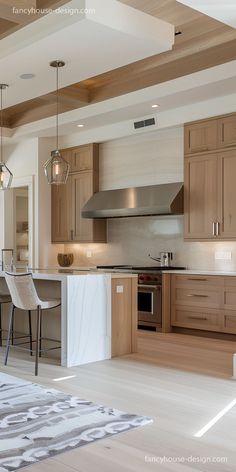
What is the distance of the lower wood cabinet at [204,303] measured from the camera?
584 cm

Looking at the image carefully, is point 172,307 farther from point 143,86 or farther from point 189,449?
point 189,449

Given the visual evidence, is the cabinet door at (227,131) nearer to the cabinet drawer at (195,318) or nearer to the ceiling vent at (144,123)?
the ceiling vent at (144,123)

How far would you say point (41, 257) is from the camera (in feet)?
27.0

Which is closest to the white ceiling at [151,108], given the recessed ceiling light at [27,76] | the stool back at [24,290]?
the recessed ceiling light at [27,76]

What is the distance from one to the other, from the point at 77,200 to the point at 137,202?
1.42m

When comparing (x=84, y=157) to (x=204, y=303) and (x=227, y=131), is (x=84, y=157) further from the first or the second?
(x=204, y=303)

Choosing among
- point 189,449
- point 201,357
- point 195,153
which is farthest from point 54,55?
point 189,449

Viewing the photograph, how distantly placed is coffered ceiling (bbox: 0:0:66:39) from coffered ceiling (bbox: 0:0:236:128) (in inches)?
1.7

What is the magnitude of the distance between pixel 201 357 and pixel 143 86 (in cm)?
324

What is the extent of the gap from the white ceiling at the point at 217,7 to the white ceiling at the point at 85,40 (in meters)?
0.68

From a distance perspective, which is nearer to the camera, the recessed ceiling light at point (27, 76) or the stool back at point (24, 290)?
the stool back at point (24, 290)

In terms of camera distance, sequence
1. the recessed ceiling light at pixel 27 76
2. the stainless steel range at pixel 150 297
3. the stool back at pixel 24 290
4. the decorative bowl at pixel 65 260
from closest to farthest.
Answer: the stool back at pixel 24 290, the recessed ceiling light at pixel 27 76, the stainless steel range at pixel 150 297, the decorative bowl at pixel 65 260

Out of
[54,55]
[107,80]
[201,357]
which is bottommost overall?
[201,357]

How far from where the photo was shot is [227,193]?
19.9 ft
